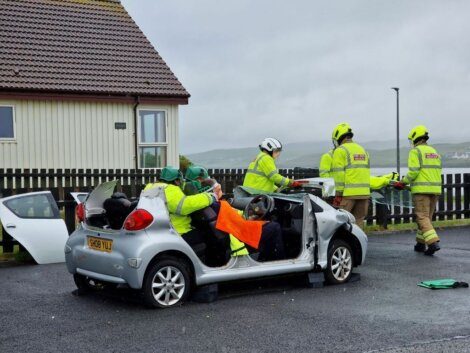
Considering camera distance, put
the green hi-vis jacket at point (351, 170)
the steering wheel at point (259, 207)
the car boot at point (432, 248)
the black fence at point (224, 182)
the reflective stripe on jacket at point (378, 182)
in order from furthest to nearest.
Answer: the black fence at point (224, 182), the reflective stripe on jacket at point (378, 182), the car boot at point (432, 248), the green hi-vis jacket at point (351, 170), the steering wheel at point (259, 207)

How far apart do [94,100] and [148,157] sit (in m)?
2.67

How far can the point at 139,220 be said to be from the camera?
7.24 m

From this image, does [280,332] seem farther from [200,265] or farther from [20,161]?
[20,161]

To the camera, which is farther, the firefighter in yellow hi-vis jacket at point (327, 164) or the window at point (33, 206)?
the firefighter in yellow hi-vis jacket at point (327, 164)

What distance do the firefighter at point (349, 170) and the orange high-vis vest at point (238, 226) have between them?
3670mm

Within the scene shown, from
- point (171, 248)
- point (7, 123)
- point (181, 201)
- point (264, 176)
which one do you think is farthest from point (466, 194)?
point (7, 123)

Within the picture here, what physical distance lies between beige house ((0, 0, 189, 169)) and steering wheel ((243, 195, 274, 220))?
13.8 m

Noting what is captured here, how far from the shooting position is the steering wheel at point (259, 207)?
8500 mm

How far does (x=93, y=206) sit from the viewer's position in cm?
805

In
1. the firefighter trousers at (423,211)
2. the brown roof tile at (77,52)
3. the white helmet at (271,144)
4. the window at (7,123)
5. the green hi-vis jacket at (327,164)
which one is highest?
the brown roof tile at (77,52)

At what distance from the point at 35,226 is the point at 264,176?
366 cm

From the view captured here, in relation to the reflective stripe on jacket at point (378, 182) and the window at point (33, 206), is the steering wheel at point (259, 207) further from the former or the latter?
the reflective stripe on jacket at point (378, 182)

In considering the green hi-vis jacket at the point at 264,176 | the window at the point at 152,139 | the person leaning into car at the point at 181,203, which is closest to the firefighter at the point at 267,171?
the green hi-vis jacket at the point at 264,176

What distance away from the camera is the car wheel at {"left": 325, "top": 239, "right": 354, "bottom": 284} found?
28.4ft
